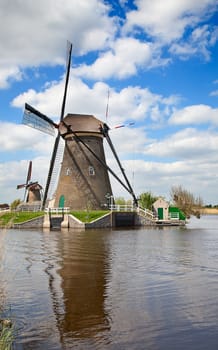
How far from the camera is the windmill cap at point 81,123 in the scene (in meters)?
41.5

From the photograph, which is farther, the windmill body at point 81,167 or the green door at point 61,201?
the green door at point 61,201

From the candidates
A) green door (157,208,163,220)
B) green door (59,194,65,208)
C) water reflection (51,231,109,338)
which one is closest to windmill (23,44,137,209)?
green door (59,194,65,208)

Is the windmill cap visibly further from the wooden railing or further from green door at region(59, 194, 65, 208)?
the wooden railing

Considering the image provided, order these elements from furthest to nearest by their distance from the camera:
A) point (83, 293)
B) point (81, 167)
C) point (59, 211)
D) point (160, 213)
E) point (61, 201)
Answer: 1. point (160, 213)
2. point (61, 201)
3. point (81, 167)
4. point (59, 211)
5. point (83, 293)

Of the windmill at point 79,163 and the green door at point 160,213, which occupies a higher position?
the windmill at point 79,163

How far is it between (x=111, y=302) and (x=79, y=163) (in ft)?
111

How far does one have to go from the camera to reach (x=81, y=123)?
137ft

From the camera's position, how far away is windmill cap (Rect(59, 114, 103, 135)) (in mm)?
41469

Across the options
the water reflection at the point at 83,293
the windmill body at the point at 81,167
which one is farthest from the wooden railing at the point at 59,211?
the water reflection at the point at 83,293

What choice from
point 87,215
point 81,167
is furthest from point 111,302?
point 81,167

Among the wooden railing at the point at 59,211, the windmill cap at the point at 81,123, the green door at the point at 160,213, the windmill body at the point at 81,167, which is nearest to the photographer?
the wooden railing at the point at 59,211

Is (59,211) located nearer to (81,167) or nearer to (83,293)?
(81,167)

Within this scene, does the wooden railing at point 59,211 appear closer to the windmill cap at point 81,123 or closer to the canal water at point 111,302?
the windmill cap at point 81,123

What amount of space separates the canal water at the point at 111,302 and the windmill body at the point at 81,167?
2651 cm
